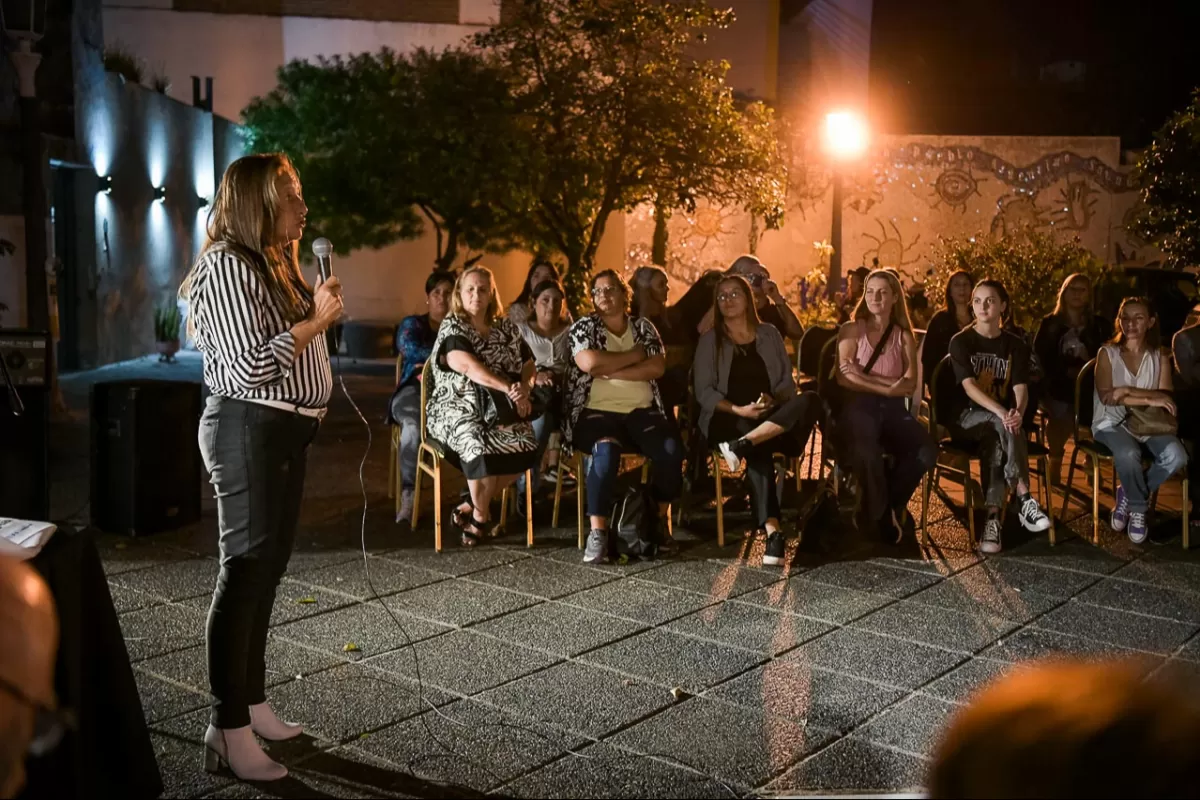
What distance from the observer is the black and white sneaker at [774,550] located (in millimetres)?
6504

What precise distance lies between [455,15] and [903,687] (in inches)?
772

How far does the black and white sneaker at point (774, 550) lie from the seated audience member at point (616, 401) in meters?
0.57

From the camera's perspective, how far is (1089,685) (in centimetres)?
106

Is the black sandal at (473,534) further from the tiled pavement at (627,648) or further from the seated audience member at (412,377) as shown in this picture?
the seated audience member at (412,377)

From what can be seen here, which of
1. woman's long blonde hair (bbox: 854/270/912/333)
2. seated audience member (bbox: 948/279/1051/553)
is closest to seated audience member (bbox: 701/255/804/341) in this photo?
woman's long blonde hair (bbox: 854/270/912/333)

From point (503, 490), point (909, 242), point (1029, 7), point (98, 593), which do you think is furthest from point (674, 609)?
point (1029, 7)

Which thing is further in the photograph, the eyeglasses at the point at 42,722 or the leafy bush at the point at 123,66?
the leafy bush at the point at 123,66

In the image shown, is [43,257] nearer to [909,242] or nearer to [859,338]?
[859,338]

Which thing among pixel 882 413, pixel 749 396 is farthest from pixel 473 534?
pixel 882 413

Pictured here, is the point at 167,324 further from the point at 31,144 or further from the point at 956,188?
the point at 956,188

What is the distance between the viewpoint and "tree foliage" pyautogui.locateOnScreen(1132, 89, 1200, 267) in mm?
10805

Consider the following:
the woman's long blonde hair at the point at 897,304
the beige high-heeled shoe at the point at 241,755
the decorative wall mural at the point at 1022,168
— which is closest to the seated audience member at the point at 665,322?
the woman's long blonde hair at the point at 897,304

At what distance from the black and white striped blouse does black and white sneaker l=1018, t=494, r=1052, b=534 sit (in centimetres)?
477

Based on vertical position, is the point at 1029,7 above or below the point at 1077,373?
above
